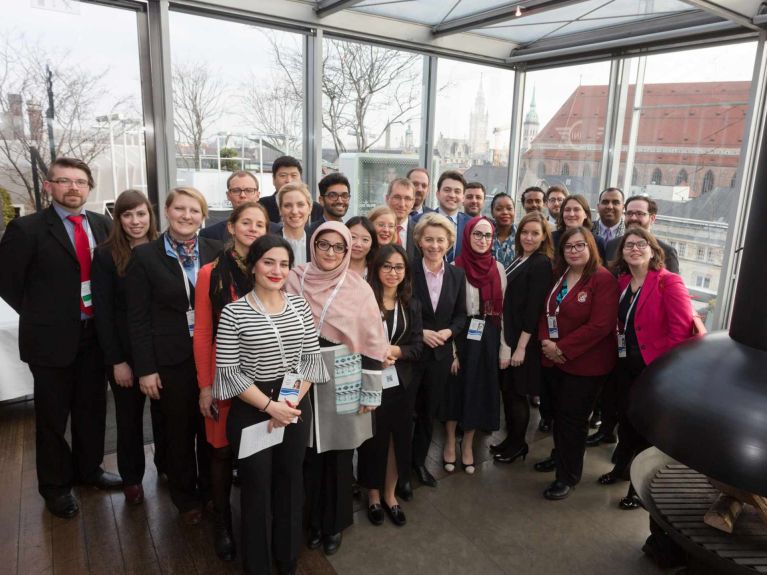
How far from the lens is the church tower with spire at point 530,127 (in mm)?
6277

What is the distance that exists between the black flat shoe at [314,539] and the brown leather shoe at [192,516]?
23.3 inches

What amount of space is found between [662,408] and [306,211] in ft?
6.35

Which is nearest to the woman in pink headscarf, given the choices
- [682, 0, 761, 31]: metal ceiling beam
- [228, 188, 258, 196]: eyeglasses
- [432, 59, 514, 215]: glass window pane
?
[228, 188, 258, 196]: eyeglasses

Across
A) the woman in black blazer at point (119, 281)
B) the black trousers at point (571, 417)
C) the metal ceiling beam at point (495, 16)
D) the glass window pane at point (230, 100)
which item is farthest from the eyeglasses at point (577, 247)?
the glass window pane at point (230, 100)

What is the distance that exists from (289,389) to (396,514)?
1123 millimetres

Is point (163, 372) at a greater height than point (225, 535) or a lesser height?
greater

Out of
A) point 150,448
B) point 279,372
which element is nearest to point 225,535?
point 279,372

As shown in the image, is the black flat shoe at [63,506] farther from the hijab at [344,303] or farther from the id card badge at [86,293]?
the hijab at [344,303]

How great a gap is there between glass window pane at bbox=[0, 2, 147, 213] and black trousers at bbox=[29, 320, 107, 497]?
220cm

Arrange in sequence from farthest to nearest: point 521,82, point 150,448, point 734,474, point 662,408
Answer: point 521,82 < point 150,448 < point 662,408 < point 734,474

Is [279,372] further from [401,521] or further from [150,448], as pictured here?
[150,448]

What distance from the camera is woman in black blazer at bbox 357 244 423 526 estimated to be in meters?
2.49

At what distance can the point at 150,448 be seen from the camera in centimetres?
343

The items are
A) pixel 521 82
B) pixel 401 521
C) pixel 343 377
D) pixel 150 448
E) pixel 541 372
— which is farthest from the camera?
pixel 521 82
